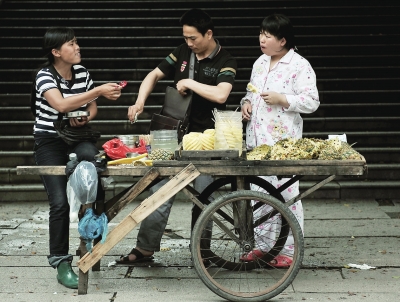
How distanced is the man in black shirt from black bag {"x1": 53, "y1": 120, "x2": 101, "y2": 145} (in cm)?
39

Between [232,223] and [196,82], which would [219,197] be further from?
[196,82]

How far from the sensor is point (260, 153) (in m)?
5.30

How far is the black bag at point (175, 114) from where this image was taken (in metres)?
5.76

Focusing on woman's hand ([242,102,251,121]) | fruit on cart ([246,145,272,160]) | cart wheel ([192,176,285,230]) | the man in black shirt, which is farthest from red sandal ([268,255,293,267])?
woman's hand ([242,102,251,121])

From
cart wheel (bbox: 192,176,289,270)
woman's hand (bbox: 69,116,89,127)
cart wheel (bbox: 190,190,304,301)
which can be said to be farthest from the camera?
cart wheel (bbox: 192,176,289,270)

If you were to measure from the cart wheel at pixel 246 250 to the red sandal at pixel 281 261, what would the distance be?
4cm

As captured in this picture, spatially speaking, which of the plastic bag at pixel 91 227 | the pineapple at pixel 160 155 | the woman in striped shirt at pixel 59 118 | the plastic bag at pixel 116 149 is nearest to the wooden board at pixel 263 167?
the pineapple at pixel 160 155

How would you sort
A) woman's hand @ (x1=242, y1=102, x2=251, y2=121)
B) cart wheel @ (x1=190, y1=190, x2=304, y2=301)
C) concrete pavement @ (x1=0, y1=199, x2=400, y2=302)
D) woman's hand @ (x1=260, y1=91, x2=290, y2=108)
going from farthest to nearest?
woman's hand @ (x1=242, y1=102, x2=251, y2=121) → woman's hand @ (x1=260, y1=91, x2=290, y2=108) → concrete pavement @ (x1=0, y1=199, x2=400, y2=302) → cart wheel @ (x1=190, y1=190, x2=304, y2=301)

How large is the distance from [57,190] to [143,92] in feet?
3.46

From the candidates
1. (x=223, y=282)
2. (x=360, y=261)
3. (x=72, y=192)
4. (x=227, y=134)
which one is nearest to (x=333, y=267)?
(x=360, y=261)

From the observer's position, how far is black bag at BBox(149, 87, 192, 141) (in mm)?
5758

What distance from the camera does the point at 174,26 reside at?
1282 cm

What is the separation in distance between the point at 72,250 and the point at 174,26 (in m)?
6.88

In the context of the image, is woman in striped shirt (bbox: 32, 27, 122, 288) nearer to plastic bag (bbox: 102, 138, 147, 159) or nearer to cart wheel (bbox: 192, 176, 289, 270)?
plastic bag (bbox: 102, 138, 147, 159)
